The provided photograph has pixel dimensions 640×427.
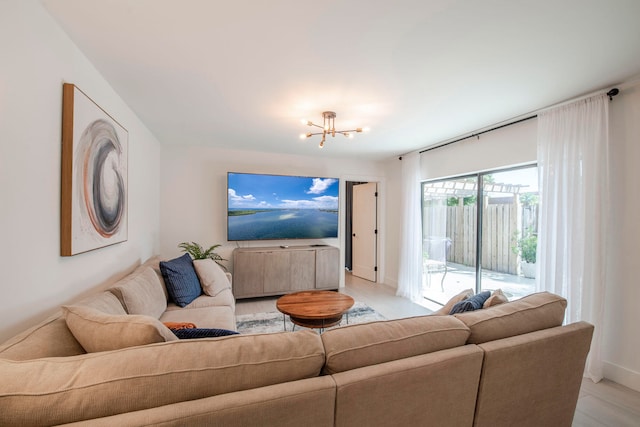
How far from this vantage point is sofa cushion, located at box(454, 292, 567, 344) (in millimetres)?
1250

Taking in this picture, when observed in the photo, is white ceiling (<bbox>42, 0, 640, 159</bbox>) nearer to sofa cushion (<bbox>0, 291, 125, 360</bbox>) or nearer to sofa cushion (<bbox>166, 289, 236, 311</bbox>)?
sofa cushion (<bbox>0, 291, 125, 360</bbox>)

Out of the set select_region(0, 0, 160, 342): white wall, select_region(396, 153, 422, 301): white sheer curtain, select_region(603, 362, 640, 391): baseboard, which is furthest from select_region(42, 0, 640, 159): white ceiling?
select_region(603, 362, 640, 391): baseboard

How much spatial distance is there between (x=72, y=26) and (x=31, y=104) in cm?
59

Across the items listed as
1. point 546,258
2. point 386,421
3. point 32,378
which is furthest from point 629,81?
point 32,378

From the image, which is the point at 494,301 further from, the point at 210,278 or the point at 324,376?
the point at 210,278

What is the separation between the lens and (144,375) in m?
0.79

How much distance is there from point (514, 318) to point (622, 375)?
71.0 inches

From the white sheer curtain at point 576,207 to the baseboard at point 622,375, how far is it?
0.09 m

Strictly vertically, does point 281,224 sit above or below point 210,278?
above

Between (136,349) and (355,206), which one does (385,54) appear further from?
(355,206)

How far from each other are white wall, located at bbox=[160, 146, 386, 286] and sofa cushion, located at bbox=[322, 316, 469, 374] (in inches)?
140

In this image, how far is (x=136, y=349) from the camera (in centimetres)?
86

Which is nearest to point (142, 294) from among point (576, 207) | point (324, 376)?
point (324, 376)

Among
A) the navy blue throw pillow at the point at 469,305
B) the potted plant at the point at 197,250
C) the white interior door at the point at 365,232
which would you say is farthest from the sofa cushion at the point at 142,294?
the white interior door at the point at 365,232
